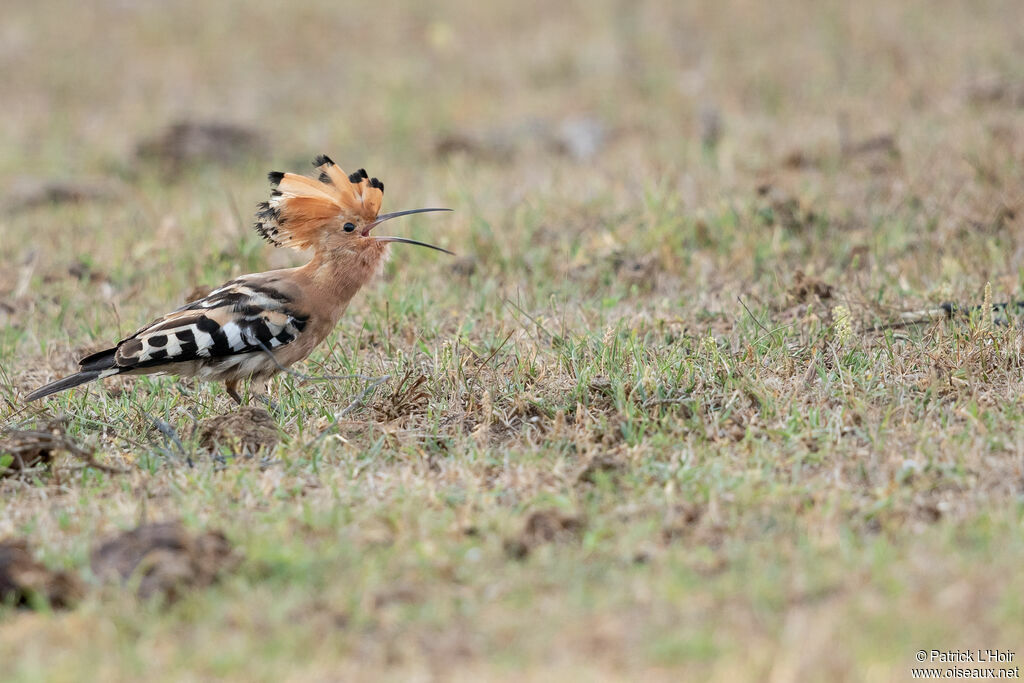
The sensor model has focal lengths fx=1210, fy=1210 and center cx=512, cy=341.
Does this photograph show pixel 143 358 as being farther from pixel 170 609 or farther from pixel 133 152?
pixel 133 152

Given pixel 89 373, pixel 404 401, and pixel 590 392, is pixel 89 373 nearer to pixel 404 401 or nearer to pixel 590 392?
pixel 404 401

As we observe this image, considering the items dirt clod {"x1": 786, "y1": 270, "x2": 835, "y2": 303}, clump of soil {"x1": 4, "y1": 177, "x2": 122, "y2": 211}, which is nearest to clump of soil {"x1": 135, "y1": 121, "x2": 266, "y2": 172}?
clump of soil {"x1": 4, "y1": 177, "x2": 122, "y2": 211}

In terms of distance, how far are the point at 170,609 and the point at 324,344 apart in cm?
259

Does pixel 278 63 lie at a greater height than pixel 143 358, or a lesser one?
greater

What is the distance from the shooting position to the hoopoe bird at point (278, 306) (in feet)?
14.6

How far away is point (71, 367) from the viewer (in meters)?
5.37

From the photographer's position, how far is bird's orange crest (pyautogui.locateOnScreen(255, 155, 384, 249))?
484cm

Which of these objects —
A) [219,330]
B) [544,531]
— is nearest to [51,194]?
[219,330]

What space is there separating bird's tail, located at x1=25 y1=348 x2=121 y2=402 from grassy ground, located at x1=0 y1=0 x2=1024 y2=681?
0.15m

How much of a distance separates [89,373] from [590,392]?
1.84 meters

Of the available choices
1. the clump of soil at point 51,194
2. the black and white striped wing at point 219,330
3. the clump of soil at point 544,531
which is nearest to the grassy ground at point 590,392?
the clump of soil at point 544,531

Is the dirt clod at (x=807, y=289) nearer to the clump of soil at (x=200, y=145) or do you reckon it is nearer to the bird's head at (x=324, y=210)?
the bird's head at (x=324, y=210)

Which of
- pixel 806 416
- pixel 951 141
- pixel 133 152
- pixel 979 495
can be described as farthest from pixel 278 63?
pixel 979 495

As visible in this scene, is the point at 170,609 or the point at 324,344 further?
the point at 324,344
